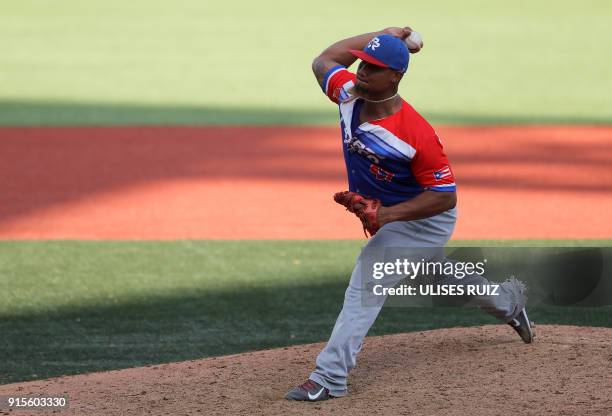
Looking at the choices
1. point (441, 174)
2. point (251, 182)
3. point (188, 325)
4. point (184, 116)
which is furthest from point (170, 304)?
point (184, 116)

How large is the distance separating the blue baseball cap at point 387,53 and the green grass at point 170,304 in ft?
8.79

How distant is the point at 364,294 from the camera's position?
5676 millimetres

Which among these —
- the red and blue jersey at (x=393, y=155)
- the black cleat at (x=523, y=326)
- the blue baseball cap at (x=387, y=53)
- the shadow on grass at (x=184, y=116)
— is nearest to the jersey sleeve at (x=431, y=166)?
the red and blue jersey at (x=393, y=155)

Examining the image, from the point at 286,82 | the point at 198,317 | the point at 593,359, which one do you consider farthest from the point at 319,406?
the point at 286,82

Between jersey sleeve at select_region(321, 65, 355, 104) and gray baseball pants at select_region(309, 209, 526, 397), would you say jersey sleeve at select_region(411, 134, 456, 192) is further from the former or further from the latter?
jersey sleeve at select_region(321, 65, 355, 104)

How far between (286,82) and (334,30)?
23.4 feet

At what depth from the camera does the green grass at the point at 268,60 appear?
1970 centimetres

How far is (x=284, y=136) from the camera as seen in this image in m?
17.0

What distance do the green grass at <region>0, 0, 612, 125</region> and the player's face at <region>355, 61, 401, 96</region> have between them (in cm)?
1283

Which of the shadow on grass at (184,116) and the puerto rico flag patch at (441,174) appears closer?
the puerto rico flag patch at (441,174)

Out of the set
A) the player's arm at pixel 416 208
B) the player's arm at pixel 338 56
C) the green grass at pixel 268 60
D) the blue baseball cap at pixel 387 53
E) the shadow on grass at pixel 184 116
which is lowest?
the green grass at pixel 268 60

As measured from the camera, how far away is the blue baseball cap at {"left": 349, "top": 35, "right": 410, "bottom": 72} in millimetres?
5516

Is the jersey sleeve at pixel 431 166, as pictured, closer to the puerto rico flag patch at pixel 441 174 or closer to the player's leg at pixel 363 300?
the puerto rico flag patch at pixel 441 174

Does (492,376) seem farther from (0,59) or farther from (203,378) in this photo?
(0,59)
